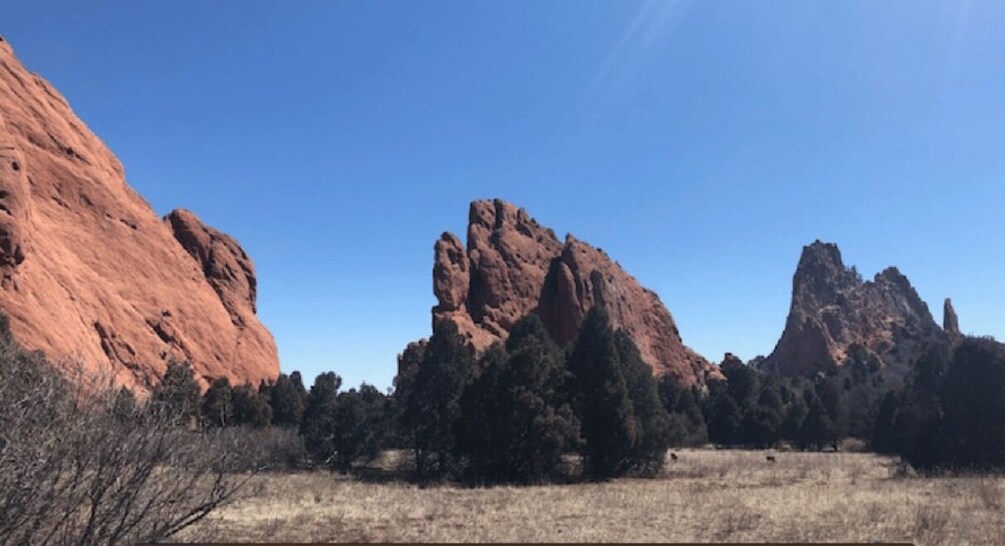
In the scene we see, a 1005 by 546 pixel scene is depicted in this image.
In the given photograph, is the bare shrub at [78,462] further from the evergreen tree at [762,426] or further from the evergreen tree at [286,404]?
the evergreen tree at [762,426]

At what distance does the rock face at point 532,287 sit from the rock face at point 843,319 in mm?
29551

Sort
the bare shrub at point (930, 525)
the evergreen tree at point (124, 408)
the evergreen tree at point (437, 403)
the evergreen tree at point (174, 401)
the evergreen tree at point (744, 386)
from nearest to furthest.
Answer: the evergreen tree at point (124, 408)
the evergreen tree at point (174, 401)
the bare shrub at point (930, 525)
the evergreen tree at point (437, 403)
the evergreen tree at point (744, 386)

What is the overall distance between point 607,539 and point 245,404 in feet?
135

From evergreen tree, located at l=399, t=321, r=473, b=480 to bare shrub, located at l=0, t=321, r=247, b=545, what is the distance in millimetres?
30747

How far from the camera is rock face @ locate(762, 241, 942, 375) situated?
444 feet

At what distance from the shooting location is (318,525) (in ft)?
61.8

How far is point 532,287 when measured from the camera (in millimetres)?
104938

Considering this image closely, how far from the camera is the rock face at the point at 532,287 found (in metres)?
93.7

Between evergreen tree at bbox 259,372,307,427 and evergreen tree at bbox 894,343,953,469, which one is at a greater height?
evergreen tree at bbox 259,372,307,427

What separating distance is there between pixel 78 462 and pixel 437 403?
34.1 meters

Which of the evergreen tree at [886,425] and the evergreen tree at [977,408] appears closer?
the evergreen tree at [977,408]

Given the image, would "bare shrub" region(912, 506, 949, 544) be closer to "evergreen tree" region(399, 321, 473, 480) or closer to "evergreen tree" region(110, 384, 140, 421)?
"evergreen tree" region(110, 384, 140, 421)

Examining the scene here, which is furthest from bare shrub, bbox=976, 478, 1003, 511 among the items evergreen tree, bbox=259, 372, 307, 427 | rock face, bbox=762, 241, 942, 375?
rock face, bbox=762, 241, 942, 375

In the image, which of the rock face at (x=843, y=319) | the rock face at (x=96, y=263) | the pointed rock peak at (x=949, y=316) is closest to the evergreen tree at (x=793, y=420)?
the rock face at (x=843, y=319)
